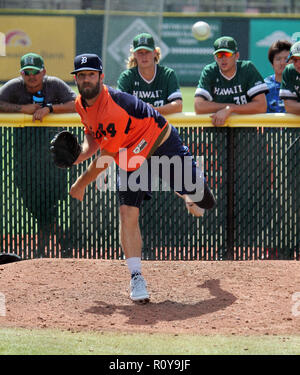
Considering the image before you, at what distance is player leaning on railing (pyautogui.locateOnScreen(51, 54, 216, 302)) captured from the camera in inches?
228

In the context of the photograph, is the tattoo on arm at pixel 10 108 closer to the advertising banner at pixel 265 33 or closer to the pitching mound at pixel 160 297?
the pitching mound at pixel 160 297

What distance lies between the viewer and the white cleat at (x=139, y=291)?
5.95 metres

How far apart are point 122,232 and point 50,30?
23.9 m

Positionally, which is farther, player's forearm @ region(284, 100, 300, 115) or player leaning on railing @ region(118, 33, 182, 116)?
player leaning on railing @ region(118, 33, 182, 116)

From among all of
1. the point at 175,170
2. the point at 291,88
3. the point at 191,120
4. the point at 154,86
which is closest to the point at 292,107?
the point at 291,88

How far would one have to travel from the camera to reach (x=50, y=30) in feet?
95.2

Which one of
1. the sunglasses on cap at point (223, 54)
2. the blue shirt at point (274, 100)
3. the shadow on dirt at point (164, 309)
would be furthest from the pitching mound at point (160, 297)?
the sunglasses on cap at point (223, 54)

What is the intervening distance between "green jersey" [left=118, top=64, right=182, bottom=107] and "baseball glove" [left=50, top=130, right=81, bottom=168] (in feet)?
4.99

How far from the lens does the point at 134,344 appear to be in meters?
4.75

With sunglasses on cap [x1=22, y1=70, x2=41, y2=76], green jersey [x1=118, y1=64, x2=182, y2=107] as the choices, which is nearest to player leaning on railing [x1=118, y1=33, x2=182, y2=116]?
green jersey [x1=118, y1=64, x2=182, y2=107]

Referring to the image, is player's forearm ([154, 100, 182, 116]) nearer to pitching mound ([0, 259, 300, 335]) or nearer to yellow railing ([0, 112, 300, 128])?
yellow railing ([0, 112, 300, 128])

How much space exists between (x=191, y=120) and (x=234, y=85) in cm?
58

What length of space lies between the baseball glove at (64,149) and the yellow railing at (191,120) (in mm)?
1227

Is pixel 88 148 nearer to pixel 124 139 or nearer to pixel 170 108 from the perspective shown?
pixel 124 139
